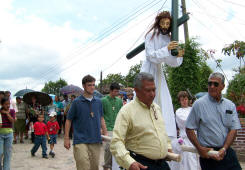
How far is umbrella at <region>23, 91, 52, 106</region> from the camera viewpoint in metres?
13.5

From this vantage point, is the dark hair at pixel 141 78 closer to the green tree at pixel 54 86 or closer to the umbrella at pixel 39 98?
the umbrella at pixel 39 98

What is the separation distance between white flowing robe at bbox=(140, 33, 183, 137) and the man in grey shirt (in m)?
0.65

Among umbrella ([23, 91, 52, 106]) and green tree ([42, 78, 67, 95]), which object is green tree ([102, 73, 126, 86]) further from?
umbrella ([23, 91, 52, 106])

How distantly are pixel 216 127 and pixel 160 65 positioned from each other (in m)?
1.35

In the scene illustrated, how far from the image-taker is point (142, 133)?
2.79 meters

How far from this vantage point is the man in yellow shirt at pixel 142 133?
276 centimetres

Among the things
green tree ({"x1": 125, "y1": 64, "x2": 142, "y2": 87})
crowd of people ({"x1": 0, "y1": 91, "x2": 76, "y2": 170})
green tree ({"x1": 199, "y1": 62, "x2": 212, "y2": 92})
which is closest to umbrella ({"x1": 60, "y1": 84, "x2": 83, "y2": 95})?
crowd of people ({"x1": 0, "y1": 91, "x2": 76, "y2": 170})

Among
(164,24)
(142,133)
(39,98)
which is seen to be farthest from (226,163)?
(39,98)

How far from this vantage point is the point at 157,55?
4.00 meters

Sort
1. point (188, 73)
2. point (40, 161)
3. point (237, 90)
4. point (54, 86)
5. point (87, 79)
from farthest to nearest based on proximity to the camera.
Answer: point (54, 86), point (188, 73), point (237, 90), point (40, 161), point (87, 79)

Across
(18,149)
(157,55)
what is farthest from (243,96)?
(18,149)

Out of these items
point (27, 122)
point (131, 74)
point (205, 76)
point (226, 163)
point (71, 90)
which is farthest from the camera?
point (131, 74)

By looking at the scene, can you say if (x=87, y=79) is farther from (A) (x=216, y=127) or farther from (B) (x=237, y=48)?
(B) (x=237, y=48)

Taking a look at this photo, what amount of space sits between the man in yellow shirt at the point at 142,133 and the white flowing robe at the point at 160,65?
1.18m
